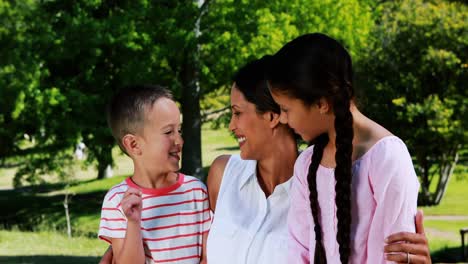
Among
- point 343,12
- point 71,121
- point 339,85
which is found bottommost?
point 71,121

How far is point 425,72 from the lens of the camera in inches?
947

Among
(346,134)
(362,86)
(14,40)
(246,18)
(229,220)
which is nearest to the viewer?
(346,134)

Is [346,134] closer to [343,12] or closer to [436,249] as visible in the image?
[436,249]

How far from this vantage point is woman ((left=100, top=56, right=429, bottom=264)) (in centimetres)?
265

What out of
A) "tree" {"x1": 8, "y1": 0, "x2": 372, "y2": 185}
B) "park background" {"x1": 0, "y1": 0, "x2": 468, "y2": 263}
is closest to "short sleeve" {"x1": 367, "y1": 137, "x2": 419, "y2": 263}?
"park background" {"x1": 0, "y1": 0, "x2": 468, "y2": 263}

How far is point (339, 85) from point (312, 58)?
118mm

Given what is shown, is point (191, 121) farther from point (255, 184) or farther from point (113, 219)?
point (255, 184)

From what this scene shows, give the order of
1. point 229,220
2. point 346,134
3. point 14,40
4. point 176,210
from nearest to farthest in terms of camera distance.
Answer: point 346,134
point 229,220
point 176,210
point 14,40

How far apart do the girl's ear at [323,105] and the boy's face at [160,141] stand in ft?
2.39

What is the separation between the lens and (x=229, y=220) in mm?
2705

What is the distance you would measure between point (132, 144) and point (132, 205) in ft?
1.18

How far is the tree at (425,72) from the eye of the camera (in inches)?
926

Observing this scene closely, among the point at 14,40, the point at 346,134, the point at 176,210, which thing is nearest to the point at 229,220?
the point at 176,210

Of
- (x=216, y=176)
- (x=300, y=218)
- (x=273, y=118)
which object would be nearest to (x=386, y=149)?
(x=300, y=218)
